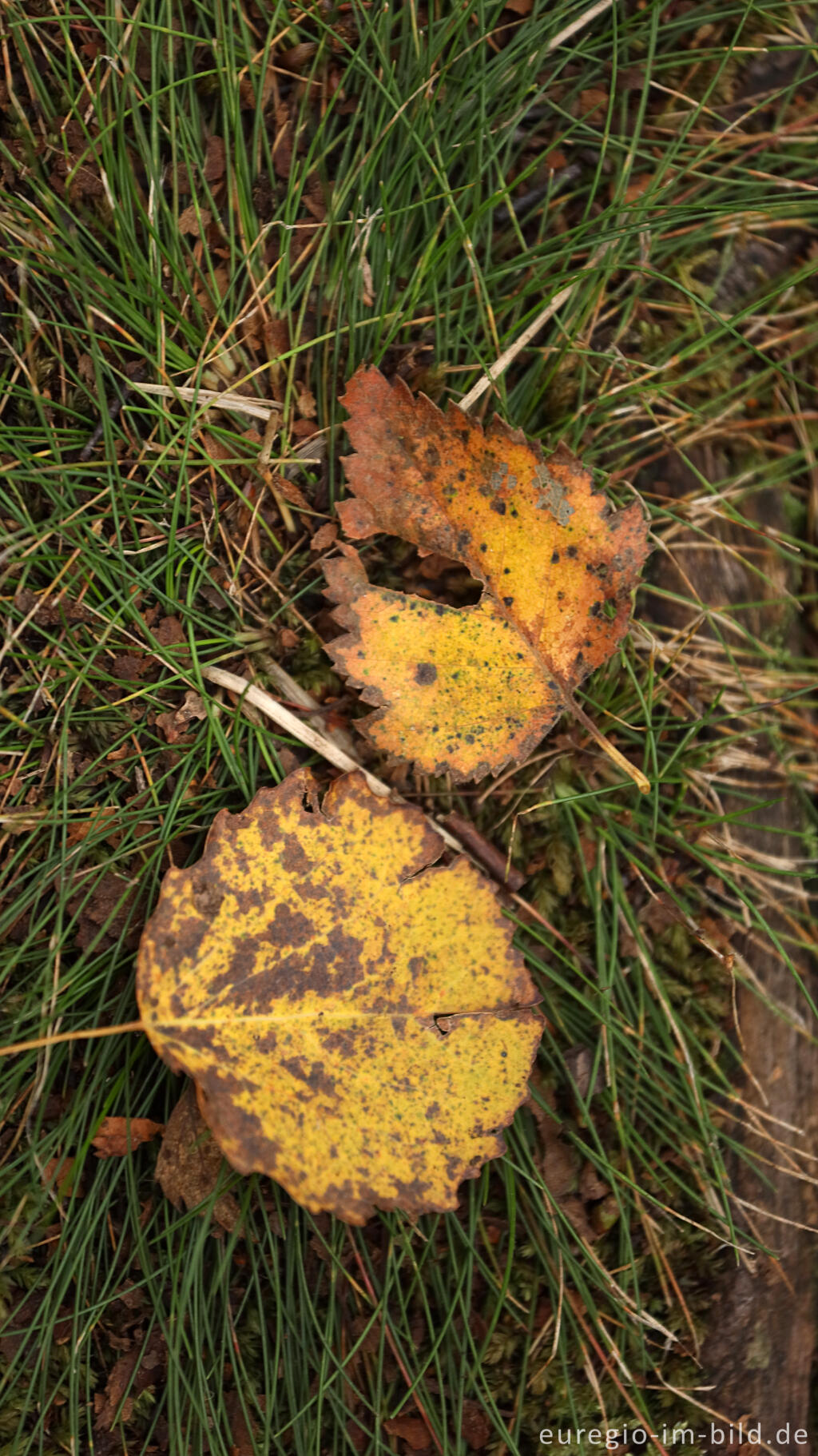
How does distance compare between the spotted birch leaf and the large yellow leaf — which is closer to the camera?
the large yellow leaf

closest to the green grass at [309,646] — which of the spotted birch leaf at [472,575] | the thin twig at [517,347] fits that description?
the thin twig at [517,347]

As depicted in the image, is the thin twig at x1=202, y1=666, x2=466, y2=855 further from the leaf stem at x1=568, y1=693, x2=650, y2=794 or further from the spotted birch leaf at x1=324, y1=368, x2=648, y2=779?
the leaf stem at x1=568, y1=693, x2=650, y2=794

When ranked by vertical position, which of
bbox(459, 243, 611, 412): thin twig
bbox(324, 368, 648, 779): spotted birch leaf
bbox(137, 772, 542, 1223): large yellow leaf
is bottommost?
bbox(137, 772, 542, 1223): large yellow leaf

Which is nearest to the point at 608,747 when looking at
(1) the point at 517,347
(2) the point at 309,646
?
(2) the point at 309,646

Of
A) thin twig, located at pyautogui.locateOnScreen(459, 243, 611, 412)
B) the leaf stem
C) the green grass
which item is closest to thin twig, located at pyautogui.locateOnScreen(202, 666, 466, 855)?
the green grass

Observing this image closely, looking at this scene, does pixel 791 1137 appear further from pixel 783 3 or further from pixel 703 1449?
pixel 783 3

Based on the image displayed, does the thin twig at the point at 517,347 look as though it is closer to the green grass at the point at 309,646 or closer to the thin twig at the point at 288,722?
the green grass at the point at 309,646
